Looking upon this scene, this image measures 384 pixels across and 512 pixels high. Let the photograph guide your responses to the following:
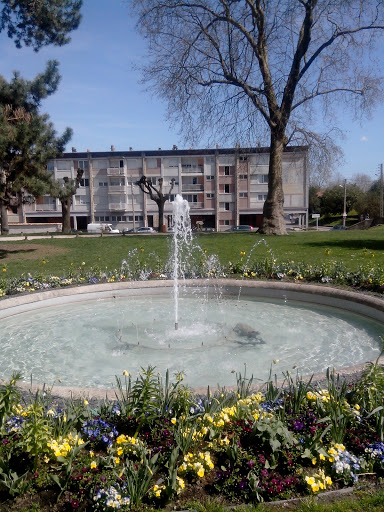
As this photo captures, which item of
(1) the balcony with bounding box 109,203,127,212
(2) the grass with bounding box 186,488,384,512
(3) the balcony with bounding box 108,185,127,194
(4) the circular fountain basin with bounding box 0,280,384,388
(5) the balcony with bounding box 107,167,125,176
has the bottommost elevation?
(4) the circular fountain basin with bounding box 0,280,384,388

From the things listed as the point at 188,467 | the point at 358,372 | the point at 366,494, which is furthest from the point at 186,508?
the point at 358,372

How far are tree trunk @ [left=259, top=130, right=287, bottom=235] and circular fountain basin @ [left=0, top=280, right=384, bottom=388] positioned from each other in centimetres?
1042

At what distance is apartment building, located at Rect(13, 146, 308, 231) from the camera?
191 ft

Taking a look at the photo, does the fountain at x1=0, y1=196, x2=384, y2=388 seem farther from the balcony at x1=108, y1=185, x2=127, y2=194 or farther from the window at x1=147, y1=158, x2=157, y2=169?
the balcony at x1=108, y1=185, x2=127, y2=194

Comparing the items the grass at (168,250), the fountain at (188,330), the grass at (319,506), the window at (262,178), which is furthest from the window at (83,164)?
the grass at (319,506)

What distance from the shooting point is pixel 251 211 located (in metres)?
58.2

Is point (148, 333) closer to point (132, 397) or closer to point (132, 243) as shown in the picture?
point (132, 397)

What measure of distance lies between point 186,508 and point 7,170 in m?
14.1

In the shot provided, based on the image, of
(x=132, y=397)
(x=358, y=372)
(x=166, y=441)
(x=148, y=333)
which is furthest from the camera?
(x=148, y=333)

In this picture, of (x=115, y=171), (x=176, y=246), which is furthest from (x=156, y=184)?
(x=176, y=246)

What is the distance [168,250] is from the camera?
1540 cm

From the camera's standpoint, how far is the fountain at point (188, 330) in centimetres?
540

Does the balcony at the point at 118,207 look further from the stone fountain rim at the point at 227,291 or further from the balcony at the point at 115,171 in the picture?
the stone fountain rim at the point at 227,291

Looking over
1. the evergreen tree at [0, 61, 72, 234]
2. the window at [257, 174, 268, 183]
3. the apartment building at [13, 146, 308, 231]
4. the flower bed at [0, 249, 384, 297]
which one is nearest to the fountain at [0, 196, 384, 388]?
the flower bed at [0, 249, 384, 297]
